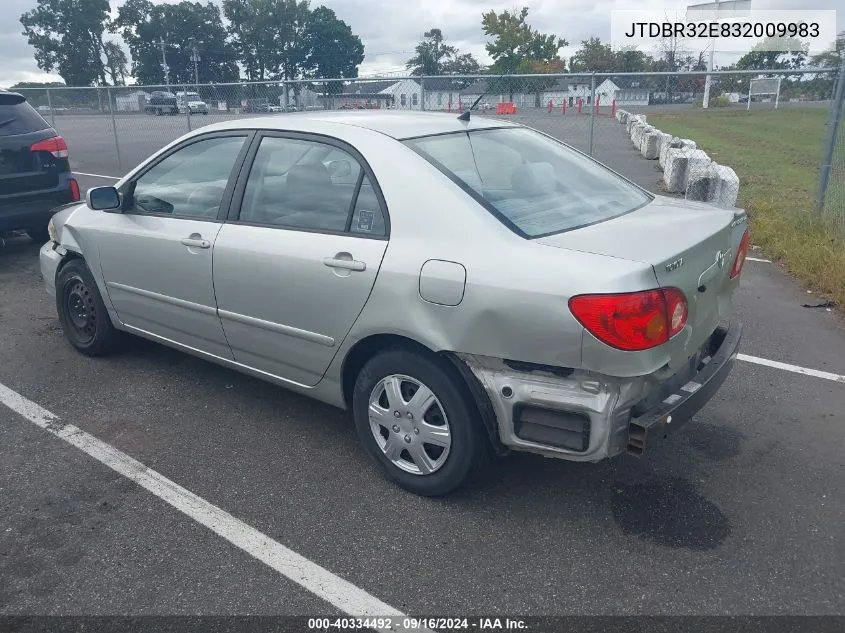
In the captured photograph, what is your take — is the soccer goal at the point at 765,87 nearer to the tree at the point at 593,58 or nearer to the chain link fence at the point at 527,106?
the chain link fence at the point at 527,106

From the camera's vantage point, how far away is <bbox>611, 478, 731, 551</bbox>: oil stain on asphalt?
9.54 ft

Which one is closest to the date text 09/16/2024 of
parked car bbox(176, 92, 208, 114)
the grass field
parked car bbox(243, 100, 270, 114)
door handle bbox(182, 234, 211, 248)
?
door handle bbox(182, 234, 211, 248)

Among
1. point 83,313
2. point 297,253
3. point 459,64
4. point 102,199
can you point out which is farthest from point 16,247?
point 459,64

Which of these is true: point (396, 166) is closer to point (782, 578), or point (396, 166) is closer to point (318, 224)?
point (318, 224)

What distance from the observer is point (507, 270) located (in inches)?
107

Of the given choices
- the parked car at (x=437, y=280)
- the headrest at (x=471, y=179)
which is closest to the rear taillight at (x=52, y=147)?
the parked car at (x=437, y=280)

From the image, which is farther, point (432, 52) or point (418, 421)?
point (432, 52)

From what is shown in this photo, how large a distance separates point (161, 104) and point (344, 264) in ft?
41.4

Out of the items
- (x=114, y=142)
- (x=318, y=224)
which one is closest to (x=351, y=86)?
(x=114, y=142)

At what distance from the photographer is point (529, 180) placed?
341cm

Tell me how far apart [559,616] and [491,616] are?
0.79ft

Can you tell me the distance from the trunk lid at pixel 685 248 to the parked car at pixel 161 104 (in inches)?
495

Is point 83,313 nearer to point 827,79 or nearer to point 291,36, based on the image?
point 827,79

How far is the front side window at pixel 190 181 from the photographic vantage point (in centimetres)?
387
